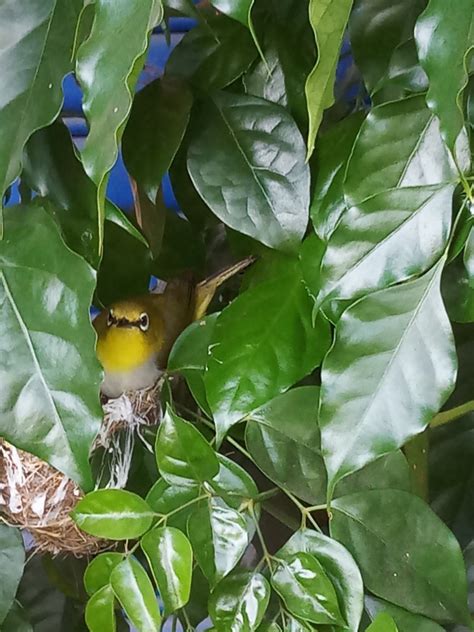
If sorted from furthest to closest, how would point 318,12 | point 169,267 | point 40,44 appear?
point 169,267 < point 40,44 < point 318,12

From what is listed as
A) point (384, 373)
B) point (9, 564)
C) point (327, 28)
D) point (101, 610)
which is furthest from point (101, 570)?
point (327, 28)

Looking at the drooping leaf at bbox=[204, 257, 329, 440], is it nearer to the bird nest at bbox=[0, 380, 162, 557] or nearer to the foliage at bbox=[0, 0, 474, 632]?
the foliage at bbox=[0, 0, 474, 632]

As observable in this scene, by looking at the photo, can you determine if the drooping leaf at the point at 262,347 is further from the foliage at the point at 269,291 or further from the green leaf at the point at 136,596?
the green leaf at the point at 136,596

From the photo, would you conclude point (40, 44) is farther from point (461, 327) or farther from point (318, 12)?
point (461, 327)

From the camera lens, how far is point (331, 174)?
2.05 ft

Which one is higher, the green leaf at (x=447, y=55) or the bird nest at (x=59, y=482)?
the green leaf at (x=447, y=55)

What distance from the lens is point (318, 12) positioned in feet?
1.31

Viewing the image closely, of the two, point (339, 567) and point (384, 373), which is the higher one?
point (384, 373)

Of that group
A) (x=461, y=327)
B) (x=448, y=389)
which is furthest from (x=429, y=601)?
(x=461, y=327)

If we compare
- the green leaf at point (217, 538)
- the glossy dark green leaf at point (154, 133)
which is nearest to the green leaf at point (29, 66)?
the glossy dark green leaf at point (154, 133)

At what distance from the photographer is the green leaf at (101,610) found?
59 cm

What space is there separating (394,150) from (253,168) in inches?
5.3

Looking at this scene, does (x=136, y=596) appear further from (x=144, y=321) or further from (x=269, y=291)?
(x=144, y=321)

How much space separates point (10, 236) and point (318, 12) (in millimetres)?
268
